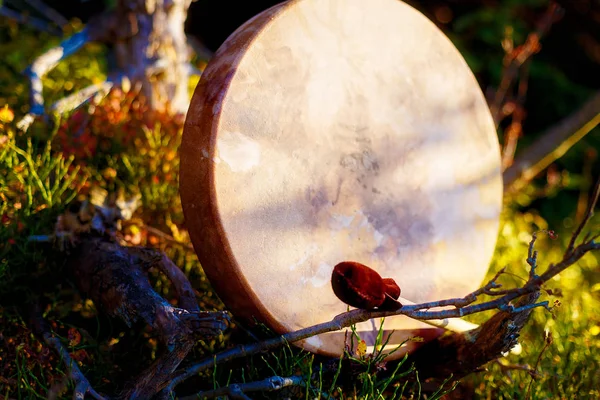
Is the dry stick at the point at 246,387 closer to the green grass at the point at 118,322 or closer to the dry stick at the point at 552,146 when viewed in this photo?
the green grass at the point at 118,322

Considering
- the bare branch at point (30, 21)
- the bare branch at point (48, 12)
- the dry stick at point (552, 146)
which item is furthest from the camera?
the bare branch at point (48, 12)

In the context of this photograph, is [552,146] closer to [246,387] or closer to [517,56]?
[517,56]

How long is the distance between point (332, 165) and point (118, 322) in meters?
0.86

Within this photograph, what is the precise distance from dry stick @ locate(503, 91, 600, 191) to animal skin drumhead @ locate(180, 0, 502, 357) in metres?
1.43

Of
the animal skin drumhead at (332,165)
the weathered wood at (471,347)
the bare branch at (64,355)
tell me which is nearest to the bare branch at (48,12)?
the bare branch at (64,355)

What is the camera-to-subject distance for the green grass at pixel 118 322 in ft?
5.61

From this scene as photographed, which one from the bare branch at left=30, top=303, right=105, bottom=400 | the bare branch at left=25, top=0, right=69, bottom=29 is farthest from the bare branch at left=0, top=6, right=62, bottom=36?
the bare branch at left=30, top=303, right=105, bottom=400

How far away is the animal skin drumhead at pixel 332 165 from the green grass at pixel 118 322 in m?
0.18

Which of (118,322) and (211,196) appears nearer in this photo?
(211,196)

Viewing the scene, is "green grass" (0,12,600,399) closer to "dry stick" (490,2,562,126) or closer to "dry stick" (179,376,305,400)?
"dry stick" (179,376,305,400)

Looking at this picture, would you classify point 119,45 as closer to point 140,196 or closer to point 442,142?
point 140,196

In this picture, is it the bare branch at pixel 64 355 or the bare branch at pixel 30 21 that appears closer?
the bare branch at pixel 64 355

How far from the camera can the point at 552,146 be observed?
3482mm

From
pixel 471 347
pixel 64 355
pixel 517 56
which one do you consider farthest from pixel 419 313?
pixel 517 56
